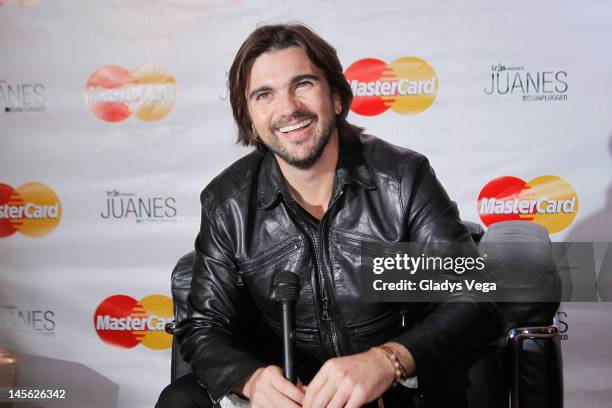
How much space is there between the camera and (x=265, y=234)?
1919 millimetres

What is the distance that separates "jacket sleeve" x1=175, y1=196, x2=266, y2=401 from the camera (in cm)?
165

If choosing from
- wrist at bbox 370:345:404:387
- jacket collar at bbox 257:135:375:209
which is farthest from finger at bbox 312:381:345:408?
jacket collar at bbox 257:135:375:209

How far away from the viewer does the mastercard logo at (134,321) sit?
305 centimetres

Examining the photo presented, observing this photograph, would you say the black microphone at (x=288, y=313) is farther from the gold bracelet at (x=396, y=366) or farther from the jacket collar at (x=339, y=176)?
the jacket collar at (x=339, y=176)

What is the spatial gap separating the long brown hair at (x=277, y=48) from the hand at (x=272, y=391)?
0.80 m

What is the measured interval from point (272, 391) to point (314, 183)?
2.23 feet

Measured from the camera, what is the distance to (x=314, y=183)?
1.98 meters

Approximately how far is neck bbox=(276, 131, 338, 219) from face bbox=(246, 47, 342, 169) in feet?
0.11

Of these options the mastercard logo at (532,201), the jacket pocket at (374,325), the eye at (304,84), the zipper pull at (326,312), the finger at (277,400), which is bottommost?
the finger at (277,400)

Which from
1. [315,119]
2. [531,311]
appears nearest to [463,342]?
[531,311]

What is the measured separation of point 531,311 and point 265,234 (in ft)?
2.49

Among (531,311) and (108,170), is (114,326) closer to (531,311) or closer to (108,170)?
(108,170)

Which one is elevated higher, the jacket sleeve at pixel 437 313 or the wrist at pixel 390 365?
the jacket sleeve at pixel 437 313

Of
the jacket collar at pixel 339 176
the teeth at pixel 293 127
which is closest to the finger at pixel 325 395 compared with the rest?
the jacket collar at pixel 339 176
